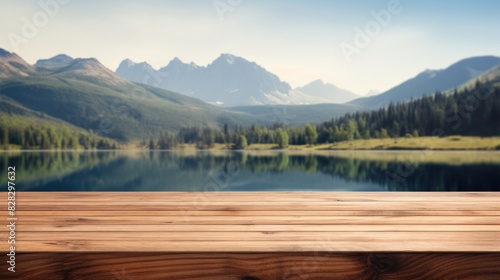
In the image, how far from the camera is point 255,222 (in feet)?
7.56

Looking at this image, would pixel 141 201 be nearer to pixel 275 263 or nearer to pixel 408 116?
pixel 275 263

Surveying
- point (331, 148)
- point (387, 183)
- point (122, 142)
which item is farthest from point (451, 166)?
point (122, 142)

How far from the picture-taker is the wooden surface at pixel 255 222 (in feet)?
6.04

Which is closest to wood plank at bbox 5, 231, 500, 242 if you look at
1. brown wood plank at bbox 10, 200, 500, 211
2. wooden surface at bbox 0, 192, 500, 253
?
wooden surface at bbox 0, 192, 500, 253

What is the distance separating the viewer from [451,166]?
75.7 meters

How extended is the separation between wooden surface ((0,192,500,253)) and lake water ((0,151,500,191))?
5094 centimetres

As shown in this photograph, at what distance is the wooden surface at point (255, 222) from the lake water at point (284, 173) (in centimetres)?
5094

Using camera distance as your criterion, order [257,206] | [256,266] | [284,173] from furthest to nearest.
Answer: [284,173] < [257,206] < [256,266]

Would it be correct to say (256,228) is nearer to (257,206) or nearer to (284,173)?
(257,206)

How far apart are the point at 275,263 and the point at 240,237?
257mm

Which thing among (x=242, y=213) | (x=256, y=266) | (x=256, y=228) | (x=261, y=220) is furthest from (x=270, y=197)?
(x=256, y=266)

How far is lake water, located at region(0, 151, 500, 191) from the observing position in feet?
204

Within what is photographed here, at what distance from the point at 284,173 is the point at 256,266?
72.9 metres

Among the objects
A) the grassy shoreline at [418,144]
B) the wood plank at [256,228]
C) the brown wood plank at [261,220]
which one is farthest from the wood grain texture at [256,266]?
the grassy shoreline at [418,144]
